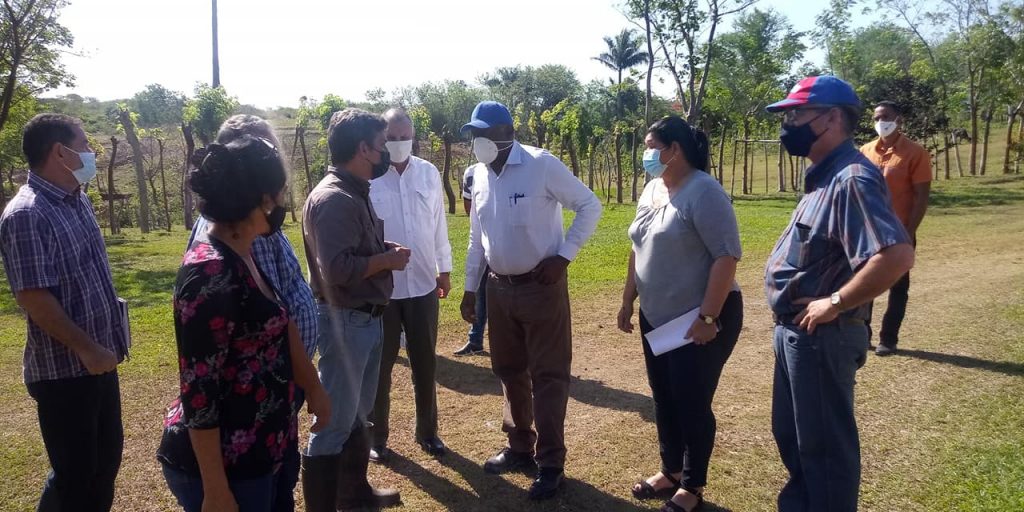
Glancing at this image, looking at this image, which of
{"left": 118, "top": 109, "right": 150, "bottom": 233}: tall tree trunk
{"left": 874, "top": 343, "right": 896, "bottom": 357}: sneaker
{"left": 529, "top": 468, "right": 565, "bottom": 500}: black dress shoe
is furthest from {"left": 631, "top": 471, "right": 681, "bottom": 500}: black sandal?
{"left": 118, "top": 109, "right": 150, "bottom": 233}: tall tree trunk

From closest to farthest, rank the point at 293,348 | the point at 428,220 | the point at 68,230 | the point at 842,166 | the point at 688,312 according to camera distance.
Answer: the point at 293,348 → the point at 842,166 → the point at 68,230 → the point at 688,312 → the point at 428,220

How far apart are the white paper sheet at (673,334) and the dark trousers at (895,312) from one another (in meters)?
3.54

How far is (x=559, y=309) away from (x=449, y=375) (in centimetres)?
237

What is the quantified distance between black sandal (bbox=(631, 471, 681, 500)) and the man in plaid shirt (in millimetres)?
2551

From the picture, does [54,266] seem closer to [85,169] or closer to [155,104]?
[85,169]

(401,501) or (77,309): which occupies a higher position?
(77,309)

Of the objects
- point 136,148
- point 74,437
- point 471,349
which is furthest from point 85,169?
point 136,148

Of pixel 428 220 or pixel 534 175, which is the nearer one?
pixel 534 175

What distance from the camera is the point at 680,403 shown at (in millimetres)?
3273

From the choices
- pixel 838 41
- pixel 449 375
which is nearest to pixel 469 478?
pixel 449 375

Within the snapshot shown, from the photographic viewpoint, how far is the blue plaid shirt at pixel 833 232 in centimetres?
237

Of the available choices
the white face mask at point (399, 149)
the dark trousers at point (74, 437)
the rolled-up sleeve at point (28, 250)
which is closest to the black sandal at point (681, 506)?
the white face mask at point (399, 149)

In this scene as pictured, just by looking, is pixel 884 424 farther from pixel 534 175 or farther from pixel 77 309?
pixel 77 309

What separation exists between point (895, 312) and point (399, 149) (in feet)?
15.0
